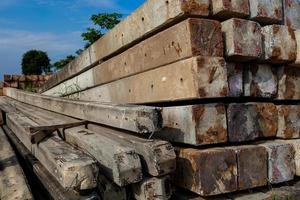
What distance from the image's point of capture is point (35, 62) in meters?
28.0

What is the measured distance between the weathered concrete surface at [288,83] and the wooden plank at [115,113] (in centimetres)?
111

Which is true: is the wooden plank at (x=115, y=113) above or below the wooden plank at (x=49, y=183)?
above

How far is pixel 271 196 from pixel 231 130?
0.49 metres

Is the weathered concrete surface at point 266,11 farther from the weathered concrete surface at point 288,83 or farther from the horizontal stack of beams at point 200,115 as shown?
the weathered concrete surface at point 288,83

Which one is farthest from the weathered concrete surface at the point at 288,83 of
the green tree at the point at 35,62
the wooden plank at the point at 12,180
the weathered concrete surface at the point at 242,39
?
the green tree at the point at 35,62

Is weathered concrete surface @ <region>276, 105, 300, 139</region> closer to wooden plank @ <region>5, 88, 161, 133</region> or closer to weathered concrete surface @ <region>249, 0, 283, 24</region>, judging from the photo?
weathered concrete surface @ <region>249, 0, 283, 24</region>

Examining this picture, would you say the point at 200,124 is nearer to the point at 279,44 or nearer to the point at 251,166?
the point at 251,166

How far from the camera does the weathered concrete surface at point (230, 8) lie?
7.89 feet

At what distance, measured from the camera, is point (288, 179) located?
8.45 ft

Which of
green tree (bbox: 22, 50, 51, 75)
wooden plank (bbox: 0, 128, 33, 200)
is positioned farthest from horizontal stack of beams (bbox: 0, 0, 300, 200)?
green tree (bbox: 22, 50, 51, 75)

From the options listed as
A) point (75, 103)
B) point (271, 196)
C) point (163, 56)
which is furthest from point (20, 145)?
point (271, 196)

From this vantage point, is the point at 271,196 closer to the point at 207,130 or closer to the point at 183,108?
the point at 207,130

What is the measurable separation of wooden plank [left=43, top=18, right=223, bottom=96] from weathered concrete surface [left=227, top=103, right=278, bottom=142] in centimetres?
39

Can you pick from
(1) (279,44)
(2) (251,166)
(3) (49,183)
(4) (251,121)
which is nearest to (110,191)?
(3) (49,183)
